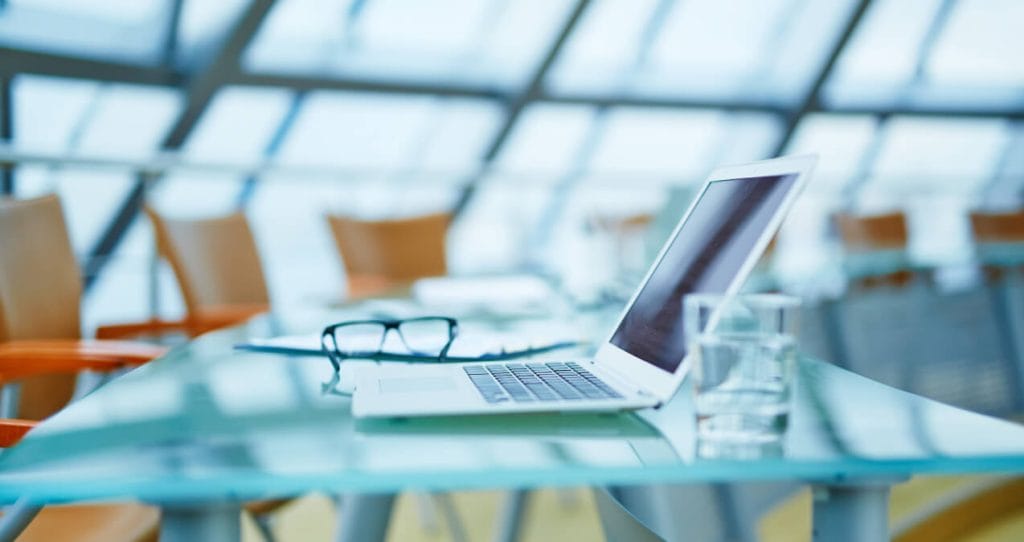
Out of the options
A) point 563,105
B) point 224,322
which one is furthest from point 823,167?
point 224,322

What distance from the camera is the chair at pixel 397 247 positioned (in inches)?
148

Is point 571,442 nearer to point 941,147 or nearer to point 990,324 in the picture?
point 990,324

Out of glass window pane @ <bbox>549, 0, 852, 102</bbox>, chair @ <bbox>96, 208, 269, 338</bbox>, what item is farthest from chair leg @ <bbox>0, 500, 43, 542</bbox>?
glass window pane @ <bbox>549, 0, 852, 102</bbox>

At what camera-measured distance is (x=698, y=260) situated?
3.33 ft

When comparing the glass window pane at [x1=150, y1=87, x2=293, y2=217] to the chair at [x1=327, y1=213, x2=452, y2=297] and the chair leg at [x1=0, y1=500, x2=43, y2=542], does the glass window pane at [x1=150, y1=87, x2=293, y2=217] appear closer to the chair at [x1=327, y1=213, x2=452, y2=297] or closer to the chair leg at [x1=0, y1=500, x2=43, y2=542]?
the chair at [x1=327, y1=213, x2=452, y2=297]

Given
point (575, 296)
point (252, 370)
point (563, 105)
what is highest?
point (563, 105)

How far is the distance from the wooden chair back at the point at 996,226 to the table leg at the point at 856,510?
4170mm

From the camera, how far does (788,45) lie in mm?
10570

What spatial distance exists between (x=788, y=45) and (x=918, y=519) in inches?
361

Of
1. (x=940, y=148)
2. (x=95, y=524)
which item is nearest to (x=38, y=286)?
(x=95, y=524)

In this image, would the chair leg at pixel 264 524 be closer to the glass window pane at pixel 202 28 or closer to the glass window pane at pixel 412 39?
the glass window pane at pixel 202 28

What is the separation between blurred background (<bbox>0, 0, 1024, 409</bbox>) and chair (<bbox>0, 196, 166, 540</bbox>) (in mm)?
1092

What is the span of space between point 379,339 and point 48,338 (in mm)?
927

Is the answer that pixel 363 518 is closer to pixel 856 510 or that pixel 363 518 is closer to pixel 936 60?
pixel 856 510
